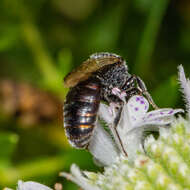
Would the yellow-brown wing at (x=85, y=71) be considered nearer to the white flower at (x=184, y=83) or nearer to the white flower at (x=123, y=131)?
the white flower at (x=123, y=131)

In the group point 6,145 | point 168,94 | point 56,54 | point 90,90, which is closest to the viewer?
point 90,90

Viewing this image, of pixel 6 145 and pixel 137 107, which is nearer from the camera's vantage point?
pixel 137 107

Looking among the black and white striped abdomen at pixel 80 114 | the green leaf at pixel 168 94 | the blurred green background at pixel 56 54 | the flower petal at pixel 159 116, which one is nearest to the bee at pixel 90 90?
the black and white striped abdomen at pixel 80 114

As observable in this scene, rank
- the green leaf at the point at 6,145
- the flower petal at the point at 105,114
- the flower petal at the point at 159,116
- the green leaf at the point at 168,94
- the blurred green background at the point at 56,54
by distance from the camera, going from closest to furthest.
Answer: the flower petal at the point at 159,116
the flower petal at the point at 105,114
the green leaf at the point at 168,94
the green leaf at the point at 6,145
the blurred green background at the point at 56,54

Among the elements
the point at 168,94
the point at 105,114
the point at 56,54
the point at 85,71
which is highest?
the point at 56,54

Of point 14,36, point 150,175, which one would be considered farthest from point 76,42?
point 150,175

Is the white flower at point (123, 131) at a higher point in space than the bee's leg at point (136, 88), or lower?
lower

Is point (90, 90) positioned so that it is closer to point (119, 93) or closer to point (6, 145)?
point (119, 93)

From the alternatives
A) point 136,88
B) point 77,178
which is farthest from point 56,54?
point 77,178
